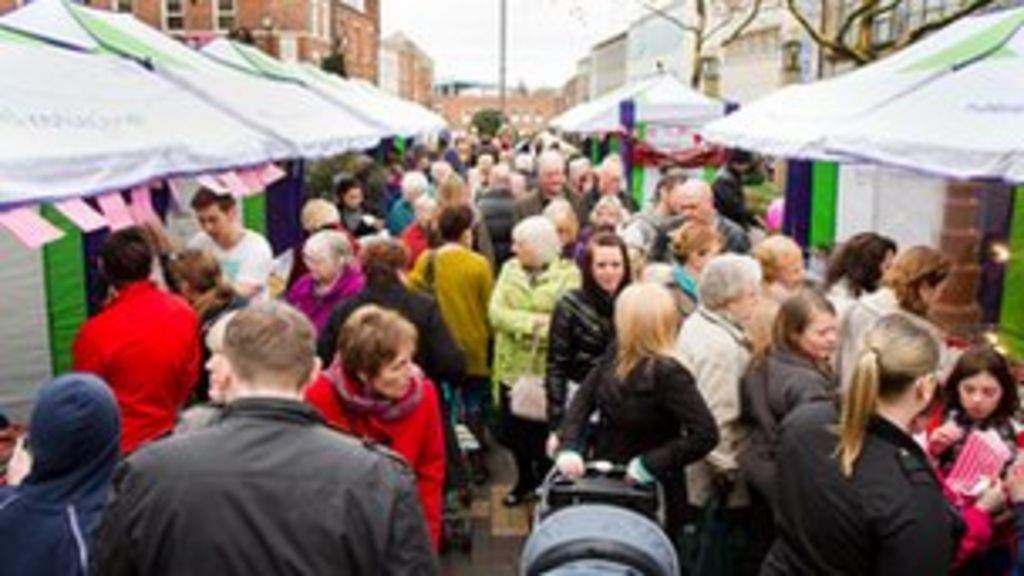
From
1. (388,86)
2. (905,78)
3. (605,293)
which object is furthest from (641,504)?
(388,86)

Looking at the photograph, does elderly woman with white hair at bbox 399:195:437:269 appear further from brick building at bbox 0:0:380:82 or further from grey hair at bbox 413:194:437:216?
brick building at bbox 0:0:380:82

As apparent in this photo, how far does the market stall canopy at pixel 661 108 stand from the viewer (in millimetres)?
14523

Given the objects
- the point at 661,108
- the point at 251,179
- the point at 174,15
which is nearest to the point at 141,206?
the point at 251,179

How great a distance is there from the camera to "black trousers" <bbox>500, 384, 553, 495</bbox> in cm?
580

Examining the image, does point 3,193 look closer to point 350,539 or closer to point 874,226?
point 350,539

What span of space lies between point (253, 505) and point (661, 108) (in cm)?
1299

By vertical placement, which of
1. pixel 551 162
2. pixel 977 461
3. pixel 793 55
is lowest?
pixel 977 461

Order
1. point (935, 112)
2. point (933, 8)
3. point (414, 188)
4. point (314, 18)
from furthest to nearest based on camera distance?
point (314, 18), point (933, 8), point (414, 188), point (935, 112)

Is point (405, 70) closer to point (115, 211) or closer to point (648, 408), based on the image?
point (115, 211)

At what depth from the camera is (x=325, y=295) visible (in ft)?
17.6

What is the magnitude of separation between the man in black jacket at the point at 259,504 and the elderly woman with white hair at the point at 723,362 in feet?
6.75

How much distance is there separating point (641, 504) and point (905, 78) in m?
2.95

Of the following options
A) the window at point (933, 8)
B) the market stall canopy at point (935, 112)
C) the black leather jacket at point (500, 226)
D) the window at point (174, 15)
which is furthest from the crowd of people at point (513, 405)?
the window at point (174, 15)

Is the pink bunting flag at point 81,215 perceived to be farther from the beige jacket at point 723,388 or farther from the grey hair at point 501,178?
the grey hair at point 501,178
